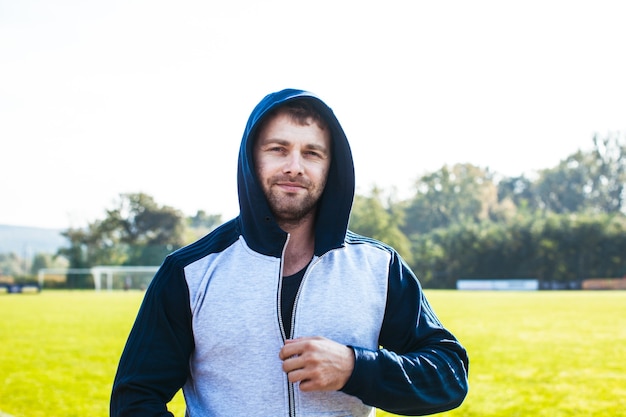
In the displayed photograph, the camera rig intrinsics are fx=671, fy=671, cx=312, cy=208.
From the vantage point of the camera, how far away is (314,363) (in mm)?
1774

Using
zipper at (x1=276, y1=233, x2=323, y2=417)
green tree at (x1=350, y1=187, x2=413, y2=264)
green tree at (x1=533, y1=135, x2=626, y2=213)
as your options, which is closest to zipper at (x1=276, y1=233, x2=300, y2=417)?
zipper at (x1=276, y1=233, x2=323, y2=417)

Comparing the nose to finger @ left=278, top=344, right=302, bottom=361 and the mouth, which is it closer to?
the mouth

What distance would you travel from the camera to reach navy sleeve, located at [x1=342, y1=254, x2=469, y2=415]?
186 centimetres

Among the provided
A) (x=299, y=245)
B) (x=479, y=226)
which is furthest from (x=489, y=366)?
(x=479, y=226)

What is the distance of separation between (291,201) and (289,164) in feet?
0.40

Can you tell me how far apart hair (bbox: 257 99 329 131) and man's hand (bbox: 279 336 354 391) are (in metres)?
0.72

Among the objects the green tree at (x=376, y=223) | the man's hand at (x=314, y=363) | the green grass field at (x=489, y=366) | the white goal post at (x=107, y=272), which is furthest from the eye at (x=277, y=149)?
the green tree at (x=376, y=223)

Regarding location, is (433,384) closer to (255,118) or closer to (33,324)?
(255,118)

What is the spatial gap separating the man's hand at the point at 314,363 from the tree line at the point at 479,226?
5359 cm

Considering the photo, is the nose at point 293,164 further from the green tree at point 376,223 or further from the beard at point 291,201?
the green tree at point 376,223

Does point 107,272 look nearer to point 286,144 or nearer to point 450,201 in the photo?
point 450,201

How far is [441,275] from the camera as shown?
198 ft

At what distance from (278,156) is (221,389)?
73cm

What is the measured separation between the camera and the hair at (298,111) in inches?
84.0
